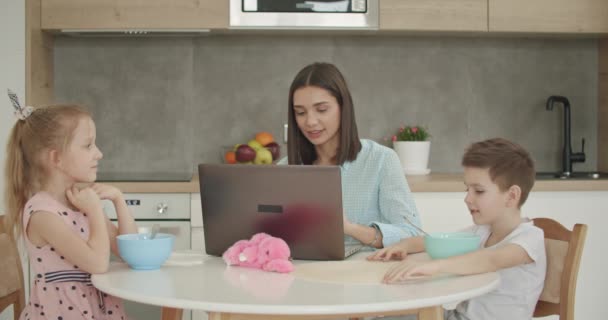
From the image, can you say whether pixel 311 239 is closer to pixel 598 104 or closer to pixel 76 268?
pixel 76 268

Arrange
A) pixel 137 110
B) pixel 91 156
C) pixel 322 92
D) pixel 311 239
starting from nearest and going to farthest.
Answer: pixel 311 239
pixel 91 156
pixel 322 92
pixel 137 110

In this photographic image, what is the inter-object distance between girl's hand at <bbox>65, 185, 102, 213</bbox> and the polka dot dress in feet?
0.13

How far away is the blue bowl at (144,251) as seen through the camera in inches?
67.6

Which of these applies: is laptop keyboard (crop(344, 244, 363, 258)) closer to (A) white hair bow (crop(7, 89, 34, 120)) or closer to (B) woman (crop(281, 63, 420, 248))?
(B) woman (crop(281, 63, 420, 248))

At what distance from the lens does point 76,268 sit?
5.94 ft

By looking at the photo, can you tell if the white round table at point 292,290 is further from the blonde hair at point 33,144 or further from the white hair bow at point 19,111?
the white hair bow at point 19,111

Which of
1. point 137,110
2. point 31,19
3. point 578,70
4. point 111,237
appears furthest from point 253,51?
point 111,237

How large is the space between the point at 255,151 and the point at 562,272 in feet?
5.98

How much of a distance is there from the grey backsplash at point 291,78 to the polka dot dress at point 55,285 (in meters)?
1.92

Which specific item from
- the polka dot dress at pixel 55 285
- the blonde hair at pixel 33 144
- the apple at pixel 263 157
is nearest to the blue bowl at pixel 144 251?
the polka dot dress at pixel 55 285

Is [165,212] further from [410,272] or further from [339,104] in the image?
[410,272]

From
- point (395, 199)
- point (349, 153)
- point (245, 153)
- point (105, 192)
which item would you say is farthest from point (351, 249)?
point (245, 153)

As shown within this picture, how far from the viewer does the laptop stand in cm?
170

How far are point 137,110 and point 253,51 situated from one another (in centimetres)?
60
